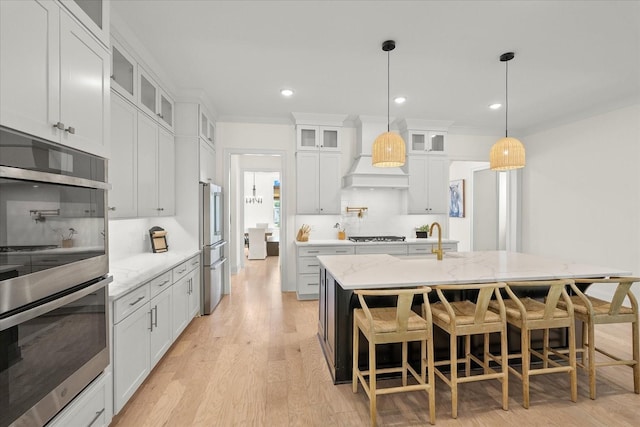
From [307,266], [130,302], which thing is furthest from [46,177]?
[307,266]

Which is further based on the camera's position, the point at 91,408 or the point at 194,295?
the point at 194,295

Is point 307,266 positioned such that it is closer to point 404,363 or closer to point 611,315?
point 404,363

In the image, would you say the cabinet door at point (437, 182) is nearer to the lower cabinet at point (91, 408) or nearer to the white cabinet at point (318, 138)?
the white cabinet at point (318, 138)

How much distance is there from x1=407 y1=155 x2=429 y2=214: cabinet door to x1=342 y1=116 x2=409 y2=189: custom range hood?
13 cm

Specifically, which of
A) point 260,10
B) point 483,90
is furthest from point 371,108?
point 260,10

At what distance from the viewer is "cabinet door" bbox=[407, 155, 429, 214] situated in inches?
194

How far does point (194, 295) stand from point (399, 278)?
2555mm

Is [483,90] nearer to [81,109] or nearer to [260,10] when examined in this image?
[260,10]

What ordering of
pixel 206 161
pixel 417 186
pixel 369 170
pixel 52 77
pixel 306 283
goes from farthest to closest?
1. pixel 417 186
2. pixel 369 170
3. pixel 306 283
4. pixel 206 161
5. pixel 52 77

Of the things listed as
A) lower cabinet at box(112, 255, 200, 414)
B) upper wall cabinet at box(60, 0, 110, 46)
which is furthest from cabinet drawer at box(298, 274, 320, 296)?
upper wall cabinet at box(60, 0, 110, 46)

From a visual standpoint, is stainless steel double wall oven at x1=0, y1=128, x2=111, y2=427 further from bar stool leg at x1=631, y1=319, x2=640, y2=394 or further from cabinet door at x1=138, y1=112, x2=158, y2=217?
bar stool leg at x1=631, y1=319, x2=640, y2=394

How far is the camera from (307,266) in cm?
445

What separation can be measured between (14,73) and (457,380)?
8.89 feet

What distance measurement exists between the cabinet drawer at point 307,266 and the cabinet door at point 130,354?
94.2 inches
